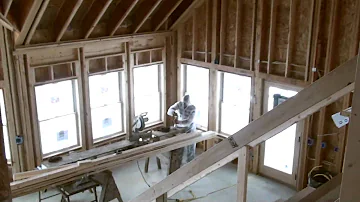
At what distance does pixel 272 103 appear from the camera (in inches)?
280

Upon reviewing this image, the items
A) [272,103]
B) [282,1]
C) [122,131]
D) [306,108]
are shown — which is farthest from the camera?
[122,131]

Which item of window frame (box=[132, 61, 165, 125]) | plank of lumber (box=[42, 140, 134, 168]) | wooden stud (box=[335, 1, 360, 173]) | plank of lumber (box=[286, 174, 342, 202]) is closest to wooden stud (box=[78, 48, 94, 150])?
plank of lumber (box=[42, 140, 134, 168])

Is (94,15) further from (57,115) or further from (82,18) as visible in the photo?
(57,115)

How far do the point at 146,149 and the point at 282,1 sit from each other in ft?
11.9

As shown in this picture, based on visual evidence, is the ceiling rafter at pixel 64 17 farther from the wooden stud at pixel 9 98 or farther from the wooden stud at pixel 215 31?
the wooden stud at pixel 215 31

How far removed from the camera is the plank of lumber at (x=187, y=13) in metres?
7.86

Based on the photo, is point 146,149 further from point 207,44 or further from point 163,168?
point 207,44

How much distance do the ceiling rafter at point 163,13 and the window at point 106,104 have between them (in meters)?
1.37

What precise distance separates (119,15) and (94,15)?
0.61m

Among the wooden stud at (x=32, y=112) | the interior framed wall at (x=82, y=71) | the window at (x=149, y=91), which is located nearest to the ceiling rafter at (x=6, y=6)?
the interior framed wall at (x=82, y=71)

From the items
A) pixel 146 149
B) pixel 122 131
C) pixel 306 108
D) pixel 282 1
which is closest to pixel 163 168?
pixel 122 131

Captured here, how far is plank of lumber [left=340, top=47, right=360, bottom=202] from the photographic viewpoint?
3.42 feet

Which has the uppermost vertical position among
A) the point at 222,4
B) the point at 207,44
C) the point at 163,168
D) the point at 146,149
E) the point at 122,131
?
the point at 222,4

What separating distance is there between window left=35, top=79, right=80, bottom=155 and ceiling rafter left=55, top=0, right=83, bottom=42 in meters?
1.03
